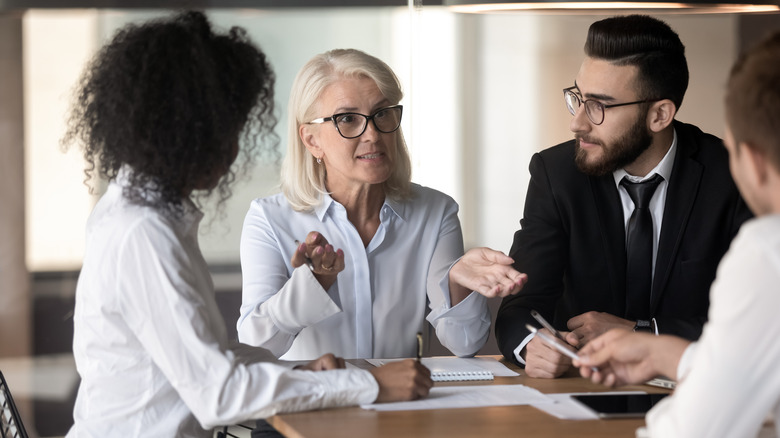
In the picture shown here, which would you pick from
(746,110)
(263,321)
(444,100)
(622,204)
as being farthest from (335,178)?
(444,100)

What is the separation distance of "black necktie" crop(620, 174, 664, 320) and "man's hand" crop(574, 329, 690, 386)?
1060 millimetres

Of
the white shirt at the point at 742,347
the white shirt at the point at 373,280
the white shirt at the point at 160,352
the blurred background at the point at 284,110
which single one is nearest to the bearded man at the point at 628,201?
the white shirt at the point at 373,280

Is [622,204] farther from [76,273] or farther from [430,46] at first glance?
[76,273]

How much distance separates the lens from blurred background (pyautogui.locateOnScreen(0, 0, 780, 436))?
414 cm

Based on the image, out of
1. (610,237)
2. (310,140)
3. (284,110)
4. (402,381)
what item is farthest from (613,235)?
(284,110)

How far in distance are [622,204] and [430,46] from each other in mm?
1897

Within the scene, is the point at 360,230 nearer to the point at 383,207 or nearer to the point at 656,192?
the point at 383,207

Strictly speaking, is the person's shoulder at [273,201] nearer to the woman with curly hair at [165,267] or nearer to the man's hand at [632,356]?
the woman with curly hair at [165,267]

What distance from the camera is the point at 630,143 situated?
2725 mm

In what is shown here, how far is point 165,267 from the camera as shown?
5.56ft

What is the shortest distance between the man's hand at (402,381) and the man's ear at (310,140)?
965mm

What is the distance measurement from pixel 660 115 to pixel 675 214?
0.32m

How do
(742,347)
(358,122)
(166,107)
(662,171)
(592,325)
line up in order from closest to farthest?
1. (742,347)
2. (166,107)
3. (592,325)
4. (358,122)
5. (662,171)

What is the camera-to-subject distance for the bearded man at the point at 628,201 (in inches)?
104
